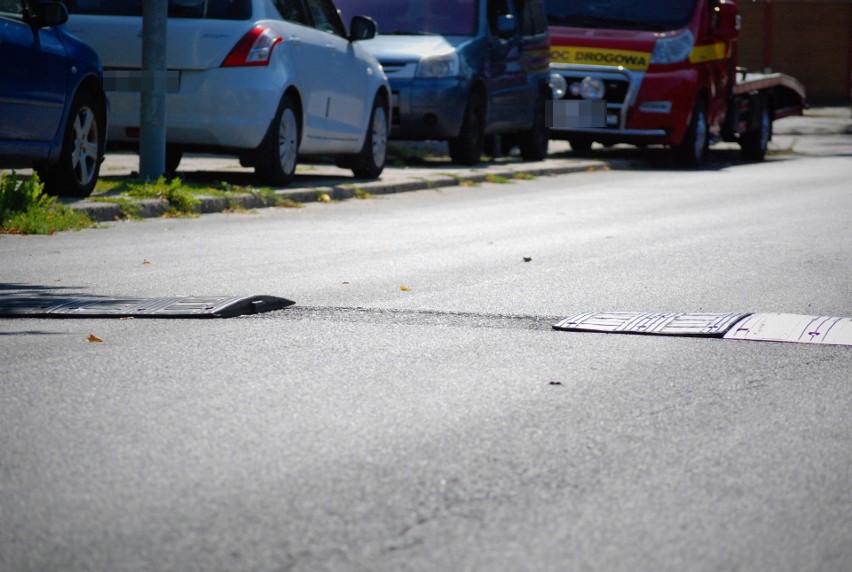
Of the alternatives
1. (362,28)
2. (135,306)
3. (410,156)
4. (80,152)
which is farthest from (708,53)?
(135,306)

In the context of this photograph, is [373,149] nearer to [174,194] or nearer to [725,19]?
[174,194]

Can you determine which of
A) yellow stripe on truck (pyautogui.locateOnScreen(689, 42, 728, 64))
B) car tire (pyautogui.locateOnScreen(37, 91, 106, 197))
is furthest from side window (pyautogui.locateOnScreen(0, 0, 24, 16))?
yellow stripe on truck (pyautogui.locateOnScreen(689, 42, 728, 64))

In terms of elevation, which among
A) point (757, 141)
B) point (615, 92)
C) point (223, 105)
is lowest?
point (757, 141)

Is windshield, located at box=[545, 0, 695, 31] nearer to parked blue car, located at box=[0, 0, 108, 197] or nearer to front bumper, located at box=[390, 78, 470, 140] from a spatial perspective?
front bumper, located at box=[390, 78, 470, 140]

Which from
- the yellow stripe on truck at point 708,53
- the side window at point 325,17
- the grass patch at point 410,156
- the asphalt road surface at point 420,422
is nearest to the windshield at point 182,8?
the side window at point 325,17

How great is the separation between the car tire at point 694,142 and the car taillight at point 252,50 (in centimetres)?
878

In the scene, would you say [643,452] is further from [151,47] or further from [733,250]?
[151,47]

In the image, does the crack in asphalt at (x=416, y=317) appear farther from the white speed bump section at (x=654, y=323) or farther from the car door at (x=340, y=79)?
the car door at (x=340, y=79)

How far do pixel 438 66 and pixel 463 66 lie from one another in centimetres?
32

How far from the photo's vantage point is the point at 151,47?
11773 mm

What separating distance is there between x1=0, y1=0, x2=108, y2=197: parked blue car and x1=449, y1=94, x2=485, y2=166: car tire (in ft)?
22.3

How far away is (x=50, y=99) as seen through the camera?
407 inches

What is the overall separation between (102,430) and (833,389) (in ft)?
7.69

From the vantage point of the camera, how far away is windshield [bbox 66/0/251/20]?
40.5 ft
